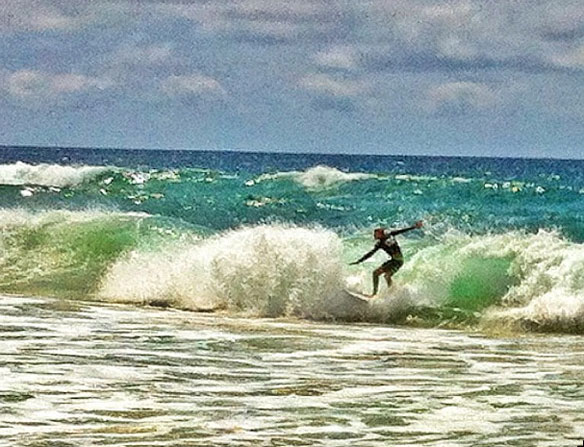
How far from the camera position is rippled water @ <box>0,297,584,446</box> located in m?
11.3

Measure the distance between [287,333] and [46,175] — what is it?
35398 mm

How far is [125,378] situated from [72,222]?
627 inches

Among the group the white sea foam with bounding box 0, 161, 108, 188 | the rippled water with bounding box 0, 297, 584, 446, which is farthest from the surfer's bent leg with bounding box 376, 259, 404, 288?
the white sea foam with bounding box 0, 161, 108, 188

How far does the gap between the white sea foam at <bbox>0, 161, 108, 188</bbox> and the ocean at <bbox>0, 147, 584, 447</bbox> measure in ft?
51.7

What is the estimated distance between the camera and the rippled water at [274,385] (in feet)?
37.1

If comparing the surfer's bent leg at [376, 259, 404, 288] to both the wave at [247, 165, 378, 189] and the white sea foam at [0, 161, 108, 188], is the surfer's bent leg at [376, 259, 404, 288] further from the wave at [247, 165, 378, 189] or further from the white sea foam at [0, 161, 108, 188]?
the white sea foam at [0, 161, 108, 188]

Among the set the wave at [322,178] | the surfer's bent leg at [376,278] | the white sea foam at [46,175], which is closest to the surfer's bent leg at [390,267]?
the surfer's bent leg at [376,278]

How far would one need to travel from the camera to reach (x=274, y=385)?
13516 millimetres

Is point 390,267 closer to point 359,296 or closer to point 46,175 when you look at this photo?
point 359,296

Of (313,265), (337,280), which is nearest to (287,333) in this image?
(337,280)

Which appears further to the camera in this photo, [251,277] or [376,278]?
[251,277]

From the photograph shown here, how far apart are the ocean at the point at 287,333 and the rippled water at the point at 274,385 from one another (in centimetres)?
3

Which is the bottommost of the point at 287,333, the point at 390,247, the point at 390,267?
the point at 287,333

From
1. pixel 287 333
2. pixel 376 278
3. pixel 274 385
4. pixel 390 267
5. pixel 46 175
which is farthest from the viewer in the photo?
pixel 46 175
